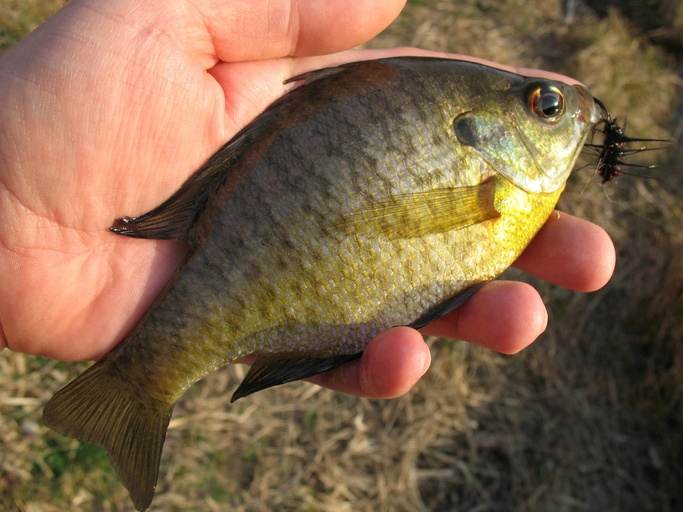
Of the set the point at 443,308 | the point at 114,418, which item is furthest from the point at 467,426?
the point at 114,418

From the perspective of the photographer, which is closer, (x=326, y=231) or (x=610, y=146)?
(x=326, y=231)

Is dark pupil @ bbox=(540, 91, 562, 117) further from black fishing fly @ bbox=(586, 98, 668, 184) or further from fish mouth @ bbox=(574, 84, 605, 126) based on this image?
black fishing fly @ bbox=(586, 98, 668, 184)

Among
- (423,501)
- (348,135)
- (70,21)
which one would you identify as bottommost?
(423,501)

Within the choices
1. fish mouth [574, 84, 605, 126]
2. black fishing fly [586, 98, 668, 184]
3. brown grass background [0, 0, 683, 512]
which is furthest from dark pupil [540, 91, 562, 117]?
brown grass background [0, 0, 683, 512]

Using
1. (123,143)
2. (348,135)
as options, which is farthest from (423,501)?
(123,143)

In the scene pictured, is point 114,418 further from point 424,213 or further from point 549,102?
point 549,102

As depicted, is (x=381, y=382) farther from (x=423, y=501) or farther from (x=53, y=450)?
(x=53, y=450)
